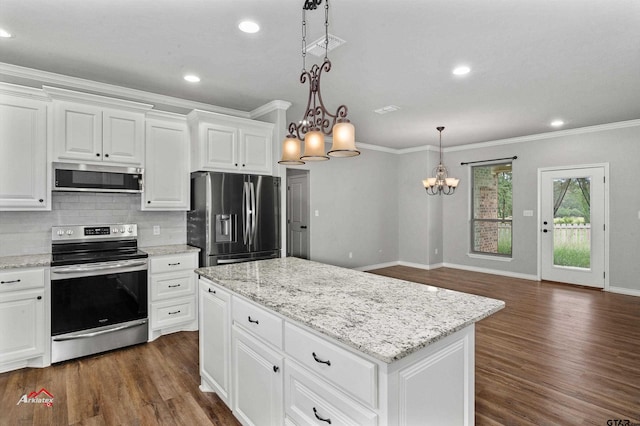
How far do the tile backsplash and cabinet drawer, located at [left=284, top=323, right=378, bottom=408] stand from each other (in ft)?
9.62

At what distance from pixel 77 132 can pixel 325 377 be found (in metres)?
3.23

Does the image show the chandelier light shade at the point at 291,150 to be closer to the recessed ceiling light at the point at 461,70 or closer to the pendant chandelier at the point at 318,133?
the pendant chandelier at the point at 318,133

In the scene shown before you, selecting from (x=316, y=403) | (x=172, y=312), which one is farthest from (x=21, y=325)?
(x=316, y=403)

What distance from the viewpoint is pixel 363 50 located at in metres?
2.80

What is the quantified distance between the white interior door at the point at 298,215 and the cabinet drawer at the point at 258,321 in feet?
13.2

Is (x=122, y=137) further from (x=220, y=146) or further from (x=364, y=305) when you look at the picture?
(x=364, y=305)

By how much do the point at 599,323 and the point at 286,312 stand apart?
414 cm

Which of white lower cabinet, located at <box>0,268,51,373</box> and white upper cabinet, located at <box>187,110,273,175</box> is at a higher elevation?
white upper cabinet, located at <box>187,110,273,175</box>

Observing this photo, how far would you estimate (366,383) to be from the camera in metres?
1.19

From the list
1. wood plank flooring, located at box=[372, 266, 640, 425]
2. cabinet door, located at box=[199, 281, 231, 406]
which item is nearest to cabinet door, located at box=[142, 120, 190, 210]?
cabinet door, located at box=[199, 281, 231, 406]

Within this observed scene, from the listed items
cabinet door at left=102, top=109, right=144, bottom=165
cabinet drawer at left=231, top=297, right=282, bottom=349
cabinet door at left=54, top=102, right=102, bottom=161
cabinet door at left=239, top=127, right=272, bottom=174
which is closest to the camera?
cabinet drawer at left=231, top=297, right=282, bottom=349

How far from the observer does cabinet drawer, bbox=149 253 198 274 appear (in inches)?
135

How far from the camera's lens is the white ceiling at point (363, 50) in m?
2.22

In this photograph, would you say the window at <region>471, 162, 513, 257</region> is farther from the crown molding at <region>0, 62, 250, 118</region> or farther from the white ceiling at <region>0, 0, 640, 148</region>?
the crown molding at <region>0, 62, 250, 118</region>
